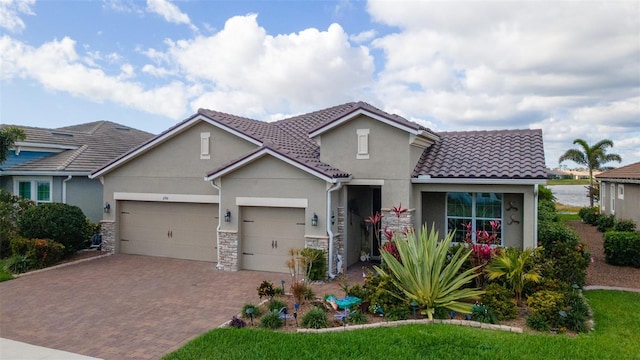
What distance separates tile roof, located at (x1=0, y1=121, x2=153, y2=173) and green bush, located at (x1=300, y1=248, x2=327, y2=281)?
13.0m

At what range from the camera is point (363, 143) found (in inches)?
538

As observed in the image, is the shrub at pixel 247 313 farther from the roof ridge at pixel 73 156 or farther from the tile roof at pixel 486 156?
the roof ridge at pixel 73 156

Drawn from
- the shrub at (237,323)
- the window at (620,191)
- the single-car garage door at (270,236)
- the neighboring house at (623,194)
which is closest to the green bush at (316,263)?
the single-car garage door at (270,236)

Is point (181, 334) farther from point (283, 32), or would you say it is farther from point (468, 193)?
point (283, 32)

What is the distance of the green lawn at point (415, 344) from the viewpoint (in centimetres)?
697

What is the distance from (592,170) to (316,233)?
36.1 m

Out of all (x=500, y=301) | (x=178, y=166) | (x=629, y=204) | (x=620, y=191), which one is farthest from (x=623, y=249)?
(x=178, y=166)

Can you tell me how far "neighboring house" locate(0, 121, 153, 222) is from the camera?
18.7m

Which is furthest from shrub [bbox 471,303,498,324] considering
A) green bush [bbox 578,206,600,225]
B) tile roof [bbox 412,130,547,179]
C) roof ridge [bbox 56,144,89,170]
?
green bush [bbox 578,206,600,225]

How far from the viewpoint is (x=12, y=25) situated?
15828 mm

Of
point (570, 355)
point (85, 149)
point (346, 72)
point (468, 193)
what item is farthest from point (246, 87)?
point (570, 355)

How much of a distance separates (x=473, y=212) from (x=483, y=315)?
5.61 m

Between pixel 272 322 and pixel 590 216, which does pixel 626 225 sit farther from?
pixel 272 322

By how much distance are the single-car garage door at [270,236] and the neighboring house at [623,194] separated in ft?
56.9
